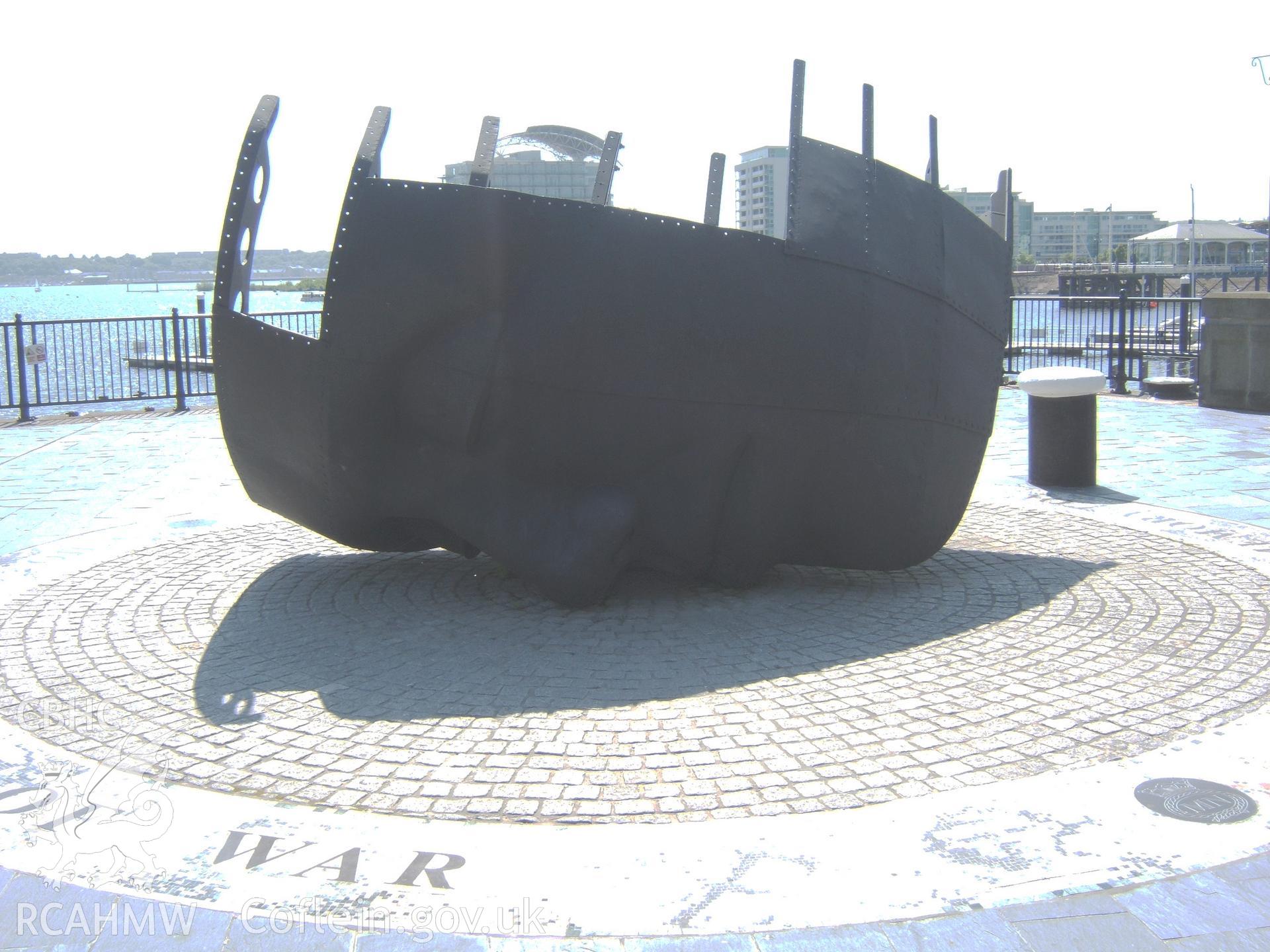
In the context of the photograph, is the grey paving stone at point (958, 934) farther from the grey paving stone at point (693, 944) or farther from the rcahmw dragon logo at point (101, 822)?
the rcahmw dragon logo at point (101, 822)

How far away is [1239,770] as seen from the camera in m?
4.17

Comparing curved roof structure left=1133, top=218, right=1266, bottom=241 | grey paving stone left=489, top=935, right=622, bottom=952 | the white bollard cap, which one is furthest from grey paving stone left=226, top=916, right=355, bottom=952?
curved roof structure left=1133, top=218, right=1266, bottom=241

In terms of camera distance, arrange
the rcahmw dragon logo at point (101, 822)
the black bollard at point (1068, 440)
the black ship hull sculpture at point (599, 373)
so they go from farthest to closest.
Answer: the black bollard at point (1068, 440) → the black ship hull sculpture at point (599, 373) → the rcahmw dragon logo at point (101, 822)

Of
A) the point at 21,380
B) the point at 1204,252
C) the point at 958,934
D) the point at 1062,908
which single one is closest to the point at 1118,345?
the point at 21,380

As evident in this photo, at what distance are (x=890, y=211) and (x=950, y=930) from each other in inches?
175

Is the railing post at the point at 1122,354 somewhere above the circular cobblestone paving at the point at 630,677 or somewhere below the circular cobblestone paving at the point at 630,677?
above

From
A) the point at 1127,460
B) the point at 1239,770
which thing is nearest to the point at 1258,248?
the point at 1127,460

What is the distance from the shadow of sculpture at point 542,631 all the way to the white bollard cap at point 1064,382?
291 cm

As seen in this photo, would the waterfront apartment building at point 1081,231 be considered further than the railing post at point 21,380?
Yes

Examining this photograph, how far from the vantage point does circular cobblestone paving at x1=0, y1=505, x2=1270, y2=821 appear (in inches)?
166

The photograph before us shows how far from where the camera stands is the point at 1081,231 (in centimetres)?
16850

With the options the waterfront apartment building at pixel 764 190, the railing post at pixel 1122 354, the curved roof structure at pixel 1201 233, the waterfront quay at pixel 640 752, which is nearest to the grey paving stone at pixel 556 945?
the waterfront quay at pixel 640 752

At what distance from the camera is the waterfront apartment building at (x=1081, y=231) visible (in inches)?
6422

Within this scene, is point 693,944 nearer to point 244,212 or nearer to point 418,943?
point 418,943
